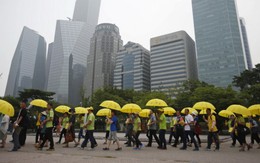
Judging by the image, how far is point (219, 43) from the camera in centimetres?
10494

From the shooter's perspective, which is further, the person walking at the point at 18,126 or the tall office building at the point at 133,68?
the tall office building at the point at 133,68

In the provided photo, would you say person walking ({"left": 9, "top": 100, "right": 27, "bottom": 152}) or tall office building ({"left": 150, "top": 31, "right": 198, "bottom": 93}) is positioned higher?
tall office building ({"left": 150, "top": 31, "right": 198, "bottom": 93})

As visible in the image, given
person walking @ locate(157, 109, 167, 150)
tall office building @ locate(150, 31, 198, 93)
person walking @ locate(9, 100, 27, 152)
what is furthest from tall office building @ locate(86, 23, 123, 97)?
person walking @ locate(9, 100, 27, 152)

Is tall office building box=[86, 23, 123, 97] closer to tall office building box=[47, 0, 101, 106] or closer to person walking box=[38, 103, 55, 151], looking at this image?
tall office building box=[47, 0, 101, 106]

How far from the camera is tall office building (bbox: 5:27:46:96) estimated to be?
150m

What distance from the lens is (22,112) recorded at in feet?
26.9

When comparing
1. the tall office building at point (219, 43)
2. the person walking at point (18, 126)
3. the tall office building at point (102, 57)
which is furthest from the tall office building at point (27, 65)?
the person walking at point (18, 126)

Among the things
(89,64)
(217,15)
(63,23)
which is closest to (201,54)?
(217,15)

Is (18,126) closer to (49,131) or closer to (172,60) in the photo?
(49,131)

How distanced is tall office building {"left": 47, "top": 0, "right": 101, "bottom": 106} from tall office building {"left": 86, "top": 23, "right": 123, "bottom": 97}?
Answer: 813 centimetres

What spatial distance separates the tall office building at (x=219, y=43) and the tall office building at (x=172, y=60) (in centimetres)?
616

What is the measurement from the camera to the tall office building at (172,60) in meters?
104

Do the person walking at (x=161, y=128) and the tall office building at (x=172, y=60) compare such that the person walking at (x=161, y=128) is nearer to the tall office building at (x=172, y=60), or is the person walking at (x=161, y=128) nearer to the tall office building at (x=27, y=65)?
the tall office building at (x=172, y=60)

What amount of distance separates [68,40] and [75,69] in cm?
2127
